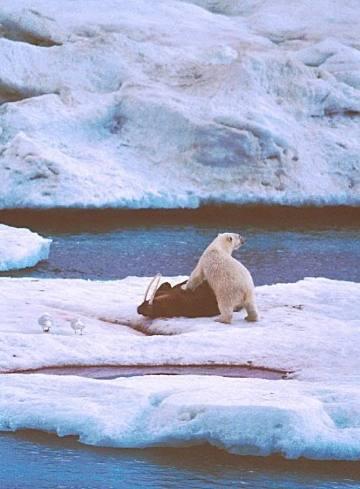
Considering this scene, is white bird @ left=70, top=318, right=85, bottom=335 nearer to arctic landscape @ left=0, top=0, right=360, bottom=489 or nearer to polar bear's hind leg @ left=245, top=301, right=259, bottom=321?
arctic landscape @ left=0, top=0, right=360, bottom=489

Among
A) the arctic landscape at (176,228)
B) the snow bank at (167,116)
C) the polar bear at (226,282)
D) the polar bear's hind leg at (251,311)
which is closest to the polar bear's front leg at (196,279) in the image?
the polar bear at (226,282)

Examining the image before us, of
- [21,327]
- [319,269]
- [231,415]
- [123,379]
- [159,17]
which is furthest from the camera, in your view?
[159,17]

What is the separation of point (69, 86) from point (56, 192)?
432 cm

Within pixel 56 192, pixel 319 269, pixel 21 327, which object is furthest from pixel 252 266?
pixel 21 327

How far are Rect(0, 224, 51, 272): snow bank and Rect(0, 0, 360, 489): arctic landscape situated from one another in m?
0.04

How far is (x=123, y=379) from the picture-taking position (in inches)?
384

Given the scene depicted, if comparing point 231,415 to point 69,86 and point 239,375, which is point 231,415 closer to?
point 239,375

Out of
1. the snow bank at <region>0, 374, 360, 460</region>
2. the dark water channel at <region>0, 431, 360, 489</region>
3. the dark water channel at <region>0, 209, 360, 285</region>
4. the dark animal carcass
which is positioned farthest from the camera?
the dark water channel at <region>0, 209, 360, 285</region>

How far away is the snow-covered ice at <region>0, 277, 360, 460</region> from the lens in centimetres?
842

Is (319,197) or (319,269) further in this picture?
(319,197)

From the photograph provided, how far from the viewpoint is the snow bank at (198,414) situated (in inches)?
328

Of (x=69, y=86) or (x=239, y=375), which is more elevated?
(x=239, y=375)

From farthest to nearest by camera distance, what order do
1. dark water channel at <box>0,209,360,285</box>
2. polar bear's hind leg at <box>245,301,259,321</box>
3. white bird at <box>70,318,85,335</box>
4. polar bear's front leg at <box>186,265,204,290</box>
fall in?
1. dark water channel at <box>0,209,360,285</box>
2. polar bear's front leg at <box>186,265,204,290</box>
3. polar bear's hind leg at <box>245,301,259,321</box>
4. white bird at <box>70,318,85,335</box>

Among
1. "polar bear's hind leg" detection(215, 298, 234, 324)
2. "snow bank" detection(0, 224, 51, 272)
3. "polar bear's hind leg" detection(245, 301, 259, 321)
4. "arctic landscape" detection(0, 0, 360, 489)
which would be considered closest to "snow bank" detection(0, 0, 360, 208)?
"arctic landscape" detection(0, 0, 360, 489)
